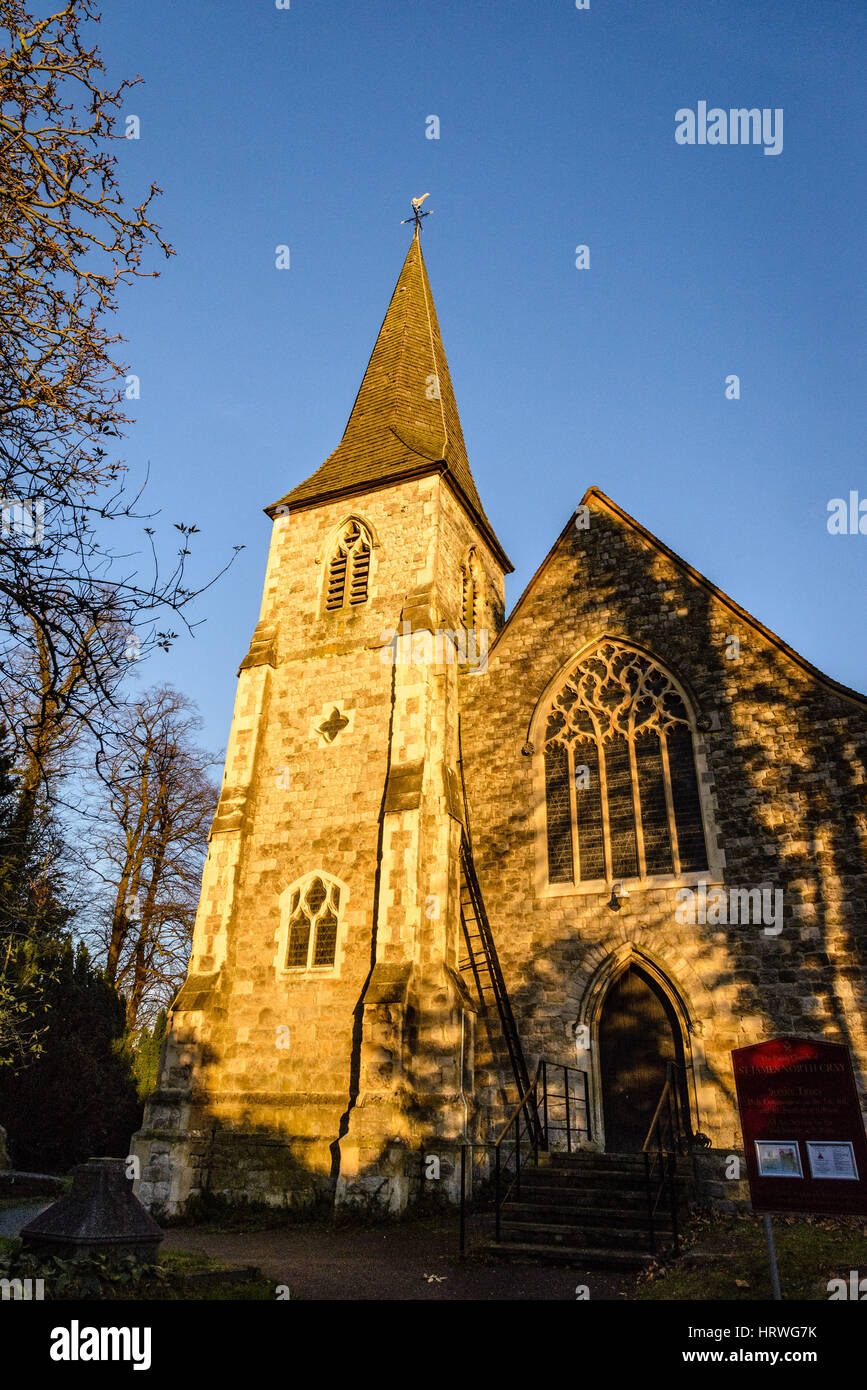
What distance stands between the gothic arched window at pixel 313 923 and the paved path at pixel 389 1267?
12.0 ft

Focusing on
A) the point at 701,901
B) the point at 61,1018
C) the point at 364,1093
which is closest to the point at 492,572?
the point at 701,901

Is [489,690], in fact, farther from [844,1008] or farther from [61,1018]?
[61,1018]

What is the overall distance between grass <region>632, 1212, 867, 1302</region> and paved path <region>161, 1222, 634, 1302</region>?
0.54 meters

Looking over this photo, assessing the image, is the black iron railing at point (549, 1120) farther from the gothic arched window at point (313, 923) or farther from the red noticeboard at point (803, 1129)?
the red noticeboard at point (803, 1129)

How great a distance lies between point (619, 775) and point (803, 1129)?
7881mm

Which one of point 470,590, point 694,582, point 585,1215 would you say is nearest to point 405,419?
point 470,590

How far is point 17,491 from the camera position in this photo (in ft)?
18.8

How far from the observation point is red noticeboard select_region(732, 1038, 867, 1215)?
5465 mm

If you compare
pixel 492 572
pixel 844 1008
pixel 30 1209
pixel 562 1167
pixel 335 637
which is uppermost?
pixel 492 572

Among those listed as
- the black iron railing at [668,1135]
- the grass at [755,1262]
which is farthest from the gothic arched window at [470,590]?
the grass at [755,1262]

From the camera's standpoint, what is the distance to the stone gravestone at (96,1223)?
625cm

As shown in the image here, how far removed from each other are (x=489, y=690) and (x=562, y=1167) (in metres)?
7.54
